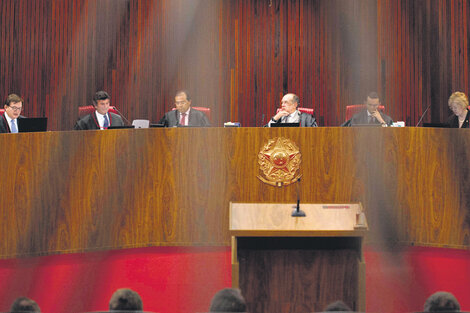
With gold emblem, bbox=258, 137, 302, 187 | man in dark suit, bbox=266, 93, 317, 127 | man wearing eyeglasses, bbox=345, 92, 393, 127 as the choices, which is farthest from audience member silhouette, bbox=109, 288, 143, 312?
man wearing eyeglasses, bbox=345, 92, 393, 127

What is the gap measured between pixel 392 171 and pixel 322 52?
3.10m

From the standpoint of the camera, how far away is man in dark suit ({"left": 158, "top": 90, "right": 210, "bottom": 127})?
276 inches

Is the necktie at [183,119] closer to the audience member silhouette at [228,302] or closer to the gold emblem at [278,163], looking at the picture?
the gold emblem at [278,163]

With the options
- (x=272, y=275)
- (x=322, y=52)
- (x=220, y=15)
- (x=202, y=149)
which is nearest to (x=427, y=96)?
(x=322, y=52)

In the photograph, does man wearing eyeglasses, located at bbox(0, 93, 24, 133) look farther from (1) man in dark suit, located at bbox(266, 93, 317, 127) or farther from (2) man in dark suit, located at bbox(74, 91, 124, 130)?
(1) man in dark suit, located at bbox(266, 93, 317, 127)

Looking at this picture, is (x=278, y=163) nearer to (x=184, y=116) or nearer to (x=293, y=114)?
(x=293, y=114)

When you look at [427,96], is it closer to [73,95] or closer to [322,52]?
[322,52]

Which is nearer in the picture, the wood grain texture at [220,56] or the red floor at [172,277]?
the red floor at [172,277]

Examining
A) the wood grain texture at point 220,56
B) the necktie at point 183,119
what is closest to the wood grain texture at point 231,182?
the necktie at point 183,119

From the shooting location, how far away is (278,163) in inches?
219

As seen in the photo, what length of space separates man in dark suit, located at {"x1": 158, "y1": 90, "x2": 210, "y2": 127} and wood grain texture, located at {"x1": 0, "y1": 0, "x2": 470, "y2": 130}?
4.34 ft

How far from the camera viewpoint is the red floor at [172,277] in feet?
15.0

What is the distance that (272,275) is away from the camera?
12.9ft

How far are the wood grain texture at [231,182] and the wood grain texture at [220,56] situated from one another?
9.17 feet
